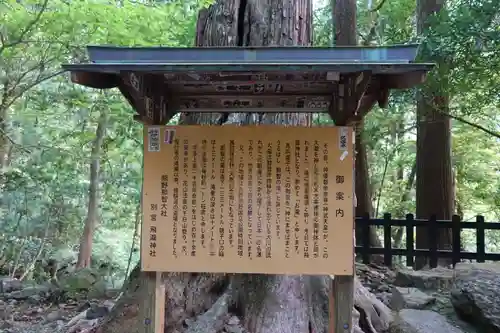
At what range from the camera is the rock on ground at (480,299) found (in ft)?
15.3

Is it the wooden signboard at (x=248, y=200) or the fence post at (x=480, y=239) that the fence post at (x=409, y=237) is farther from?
the wooden signboard at (x=248, y=200)

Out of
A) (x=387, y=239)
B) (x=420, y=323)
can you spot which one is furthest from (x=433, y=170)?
(x=420, y=323)

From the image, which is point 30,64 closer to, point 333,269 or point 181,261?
point 181,261

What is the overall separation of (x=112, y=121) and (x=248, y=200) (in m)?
7.58

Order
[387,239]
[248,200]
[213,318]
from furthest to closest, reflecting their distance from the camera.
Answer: [387,239] → [213,318] → [248,200]

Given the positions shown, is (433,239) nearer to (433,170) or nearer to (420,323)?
(433,170)

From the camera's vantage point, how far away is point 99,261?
13.8 metres

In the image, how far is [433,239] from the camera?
316 inches

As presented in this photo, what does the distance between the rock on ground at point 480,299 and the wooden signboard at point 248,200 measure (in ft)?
7.77

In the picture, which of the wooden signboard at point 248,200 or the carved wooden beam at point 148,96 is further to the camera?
the wooden signboard at point 248,200

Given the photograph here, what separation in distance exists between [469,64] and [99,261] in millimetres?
11672

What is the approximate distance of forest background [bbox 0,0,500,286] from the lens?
595 centimetres

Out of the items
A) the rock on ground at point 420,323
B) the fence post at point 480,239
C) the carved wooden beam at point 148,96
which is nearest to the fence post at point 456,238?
the fence post at point 480,239

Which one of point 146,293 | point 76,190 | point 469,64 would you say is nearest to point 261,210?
point 146,293
